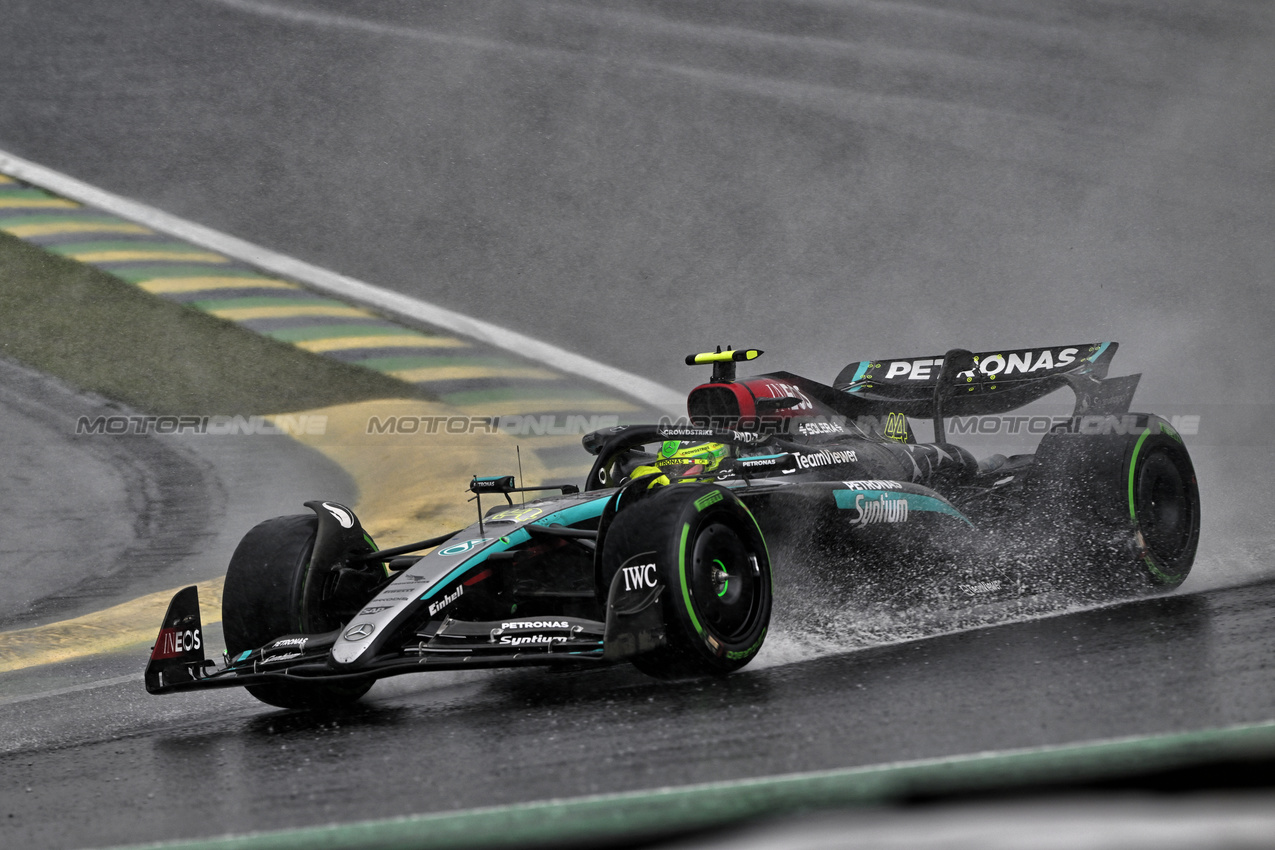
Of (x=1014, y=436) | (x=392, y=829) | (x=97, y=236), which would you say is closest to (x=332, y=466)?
(x=97, y=236)

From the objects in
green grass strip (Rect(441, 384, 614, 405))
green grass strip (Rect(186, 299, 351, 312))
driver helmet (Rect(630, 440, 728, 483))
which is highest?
green grass strip (Rect(186, 299, 351, 312))

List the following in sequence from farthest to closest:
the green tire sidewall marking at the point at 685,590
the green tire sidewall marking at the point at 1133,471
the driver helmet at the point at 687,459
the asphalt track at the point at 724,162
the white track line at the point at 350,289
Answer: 1. the asphalt track at the point at 724,162
2. the white track line at the point at 350,289
3. the green tire sidewall marking at the point at 1133,471
4. the driver helmet at the point at 687,459
5. the green tire sidewall marking at the point at 685,590

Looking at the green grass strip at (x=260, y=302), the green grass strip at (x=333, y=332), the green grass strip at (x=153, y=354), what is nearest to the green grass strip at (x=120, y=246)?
the green grass strip at (x=153, y=354)

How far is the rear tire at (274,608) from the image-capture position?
179 inches

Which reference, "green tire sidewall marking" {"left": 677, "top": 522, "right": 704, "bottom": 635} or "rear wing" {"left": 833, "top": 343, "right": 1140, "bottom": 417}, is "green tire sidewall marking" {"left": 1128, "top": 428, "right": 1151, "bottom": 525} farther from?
"green tire sidewall marking" {"left": 677, "top": 522, "right": 704, "bottom": 635}

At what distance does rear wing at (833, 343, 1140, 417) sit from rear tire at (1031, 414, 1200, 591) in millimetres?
377

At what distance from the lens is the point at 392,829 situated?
254 centimetres

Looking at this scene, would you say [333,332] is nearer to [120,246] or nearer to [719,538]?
[120,246]

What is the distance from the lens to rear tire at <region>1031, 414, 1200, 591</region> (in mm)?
5832

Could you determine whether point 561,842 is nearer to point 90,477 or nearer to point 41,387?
point 90,477

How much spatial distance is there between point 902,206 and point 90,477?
32.2ft

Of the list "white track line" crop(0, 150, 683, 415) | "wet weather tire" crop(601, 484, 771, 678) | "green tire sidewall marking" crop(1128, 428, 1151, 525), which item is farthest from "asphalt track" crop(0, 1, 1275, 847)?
"wet weather tire" crop(601, 484, 771, 678)

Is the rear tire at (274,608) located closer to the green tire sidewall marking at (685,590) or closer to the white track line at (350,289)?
the green tire sidewall marking at (685,590)

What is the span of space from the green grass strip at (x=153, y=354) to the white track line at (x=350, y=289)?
57.8 inches
